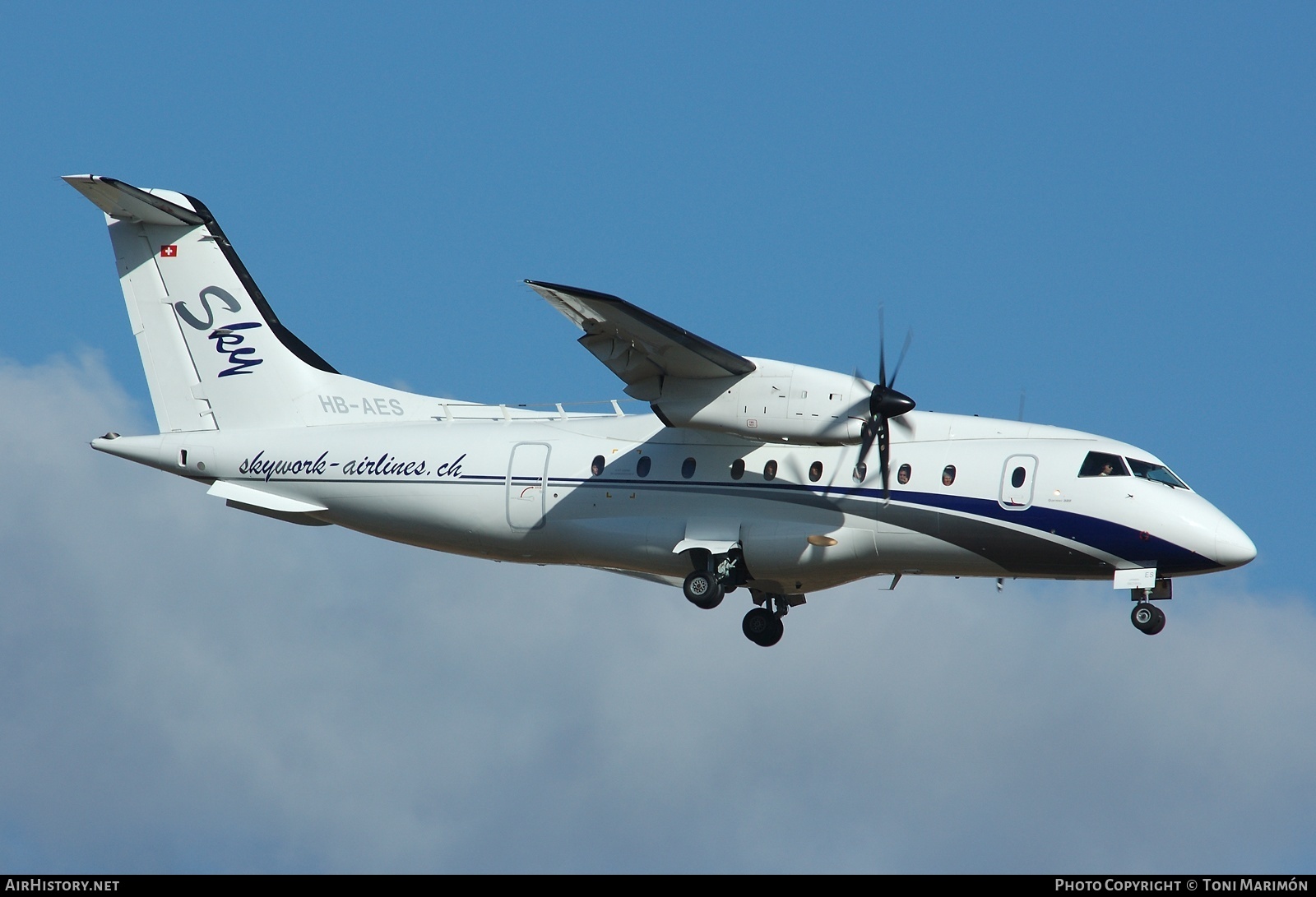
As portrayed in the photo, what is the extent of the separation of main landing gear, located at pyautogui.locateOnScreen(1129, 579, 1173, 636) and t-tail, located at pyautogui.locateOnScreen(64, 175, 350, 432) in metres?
12.6

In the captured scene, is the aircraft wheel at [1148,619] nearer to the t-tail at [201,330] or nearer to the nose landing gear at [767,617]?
the nose landing gear at [767,617]

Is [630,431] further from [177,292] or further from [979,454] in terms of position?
[177,292]

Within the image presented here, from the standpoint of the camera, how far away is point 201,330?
83.2 ft

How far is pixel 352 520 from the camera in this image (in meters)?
24.1

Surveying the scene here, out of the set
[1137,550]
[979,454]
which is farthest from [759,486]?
[1137,550]

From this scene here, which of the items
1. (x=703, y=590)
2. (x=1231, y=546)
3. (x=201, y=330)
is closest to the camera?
(x=1231, y=546)

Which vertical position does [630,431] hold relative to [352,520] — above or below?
above

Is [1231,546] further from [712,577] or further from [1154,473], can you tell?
[712,577]

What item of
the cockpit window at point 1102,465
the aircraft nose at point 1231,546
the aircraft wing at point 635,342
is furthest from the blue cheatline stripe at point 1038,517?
the aircraft wing at point 635,342

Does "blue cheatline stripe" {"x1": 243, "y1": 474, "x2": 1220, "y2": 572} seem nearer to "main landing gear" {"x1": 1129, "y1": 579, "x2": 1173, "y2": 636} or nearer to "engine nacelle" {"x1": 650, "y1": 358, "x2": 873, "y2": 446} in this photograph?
"main landing gear" {"x1": 1129, "y1": 579, "x2": 1173, "y2": 636}

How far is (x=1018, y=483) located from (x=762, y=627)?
5.02 metres

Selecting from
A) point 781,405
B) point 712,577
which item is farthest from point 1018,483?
point 712,577
